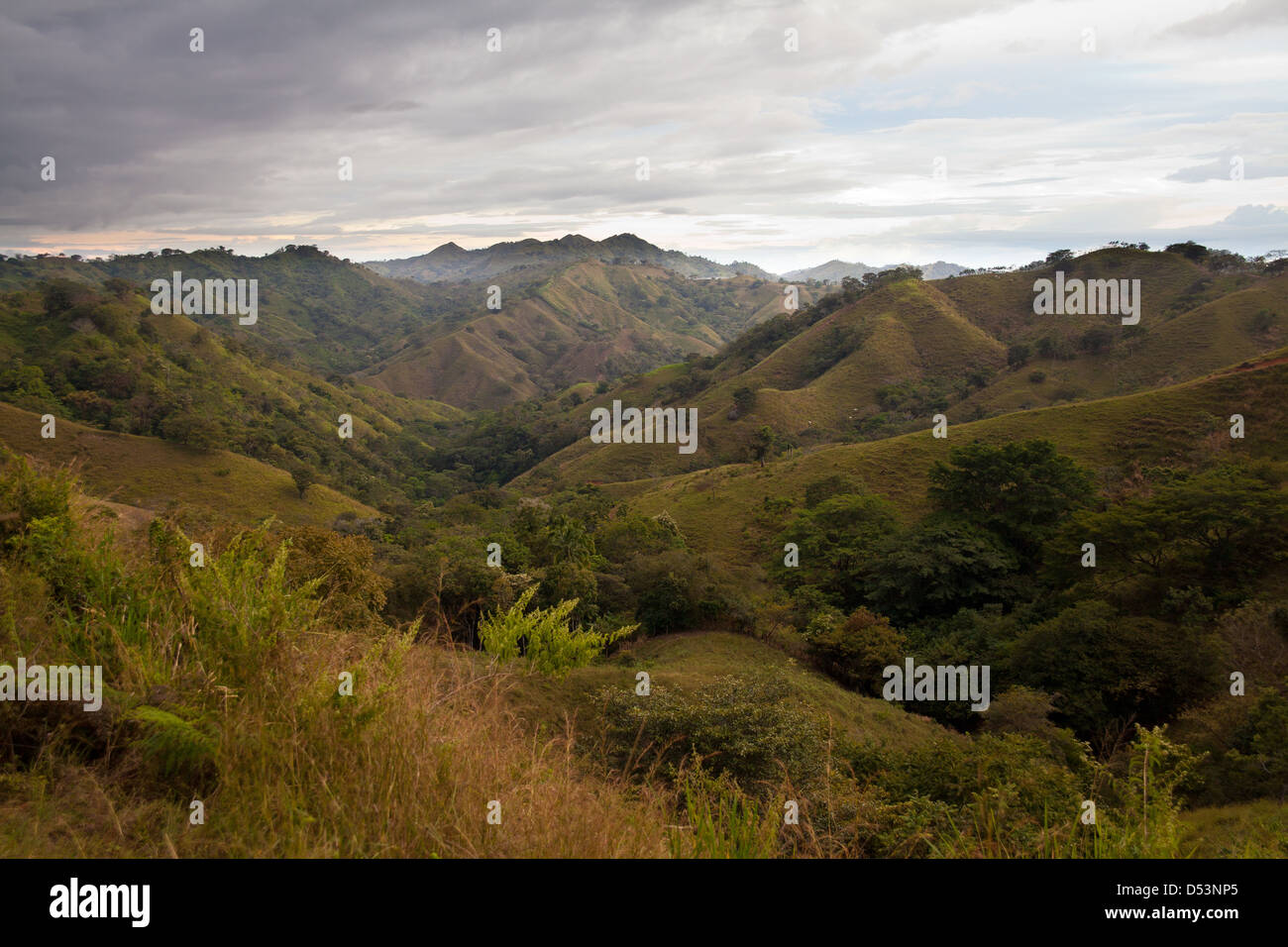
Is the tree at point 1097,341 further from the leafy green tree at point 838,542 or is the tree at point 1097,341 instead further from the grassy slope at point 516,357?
the grassy slope at point 516,357

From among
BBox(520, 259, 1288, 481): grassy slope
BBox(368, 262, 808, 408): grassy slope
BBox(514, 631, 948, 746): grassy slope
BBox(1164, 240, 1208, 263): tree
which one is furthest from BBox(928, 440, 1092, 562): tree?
BBox(368, 262, 808, 408): grassy slope

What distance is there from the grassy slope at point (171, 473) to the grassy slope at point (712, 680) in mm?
33739

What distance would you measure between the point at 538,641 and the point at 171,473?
4616 centimetres

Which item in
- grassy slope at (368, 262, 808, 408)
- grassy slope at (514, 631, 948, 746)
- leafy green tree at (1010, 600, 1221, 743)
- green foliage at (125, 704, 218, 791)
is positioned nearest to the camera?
green foliage at (125, 704, 218, 791)

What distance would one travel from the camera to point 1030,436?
141 feet

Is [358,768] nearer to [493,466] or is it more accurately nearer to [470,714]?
[470,714]

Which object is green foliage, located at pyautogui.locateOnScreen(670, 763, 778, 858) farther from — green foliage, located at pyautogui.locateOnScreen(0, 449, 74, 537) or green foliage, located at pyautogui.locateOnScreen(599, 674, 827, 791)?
green foliage, located at pyautogui.locateOnScreen(599, 674, 827, 791)

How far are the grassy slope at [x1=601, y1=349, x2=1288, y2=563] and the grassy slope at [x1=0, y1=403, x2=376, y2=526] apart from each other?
25624 millimetres

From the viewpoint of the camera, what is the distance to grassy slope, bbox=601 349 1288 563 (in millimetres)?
37250

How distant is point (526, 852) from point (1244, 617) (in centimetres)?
2201

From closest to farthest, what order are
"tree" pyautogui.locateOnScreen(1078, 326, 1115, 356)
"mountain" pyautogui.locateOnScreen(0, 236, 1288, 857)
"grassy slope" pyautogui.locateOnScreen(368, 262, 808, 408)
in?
"mountain" pyautogui.locateOnScreen(0, 236, 1288, 857) < "tree" pyautogui.locateOnScreen(1078, 326, 1115, 356) < "grassy slope" pyautogui.locateOnScreen(368, 262, 808, 408)
